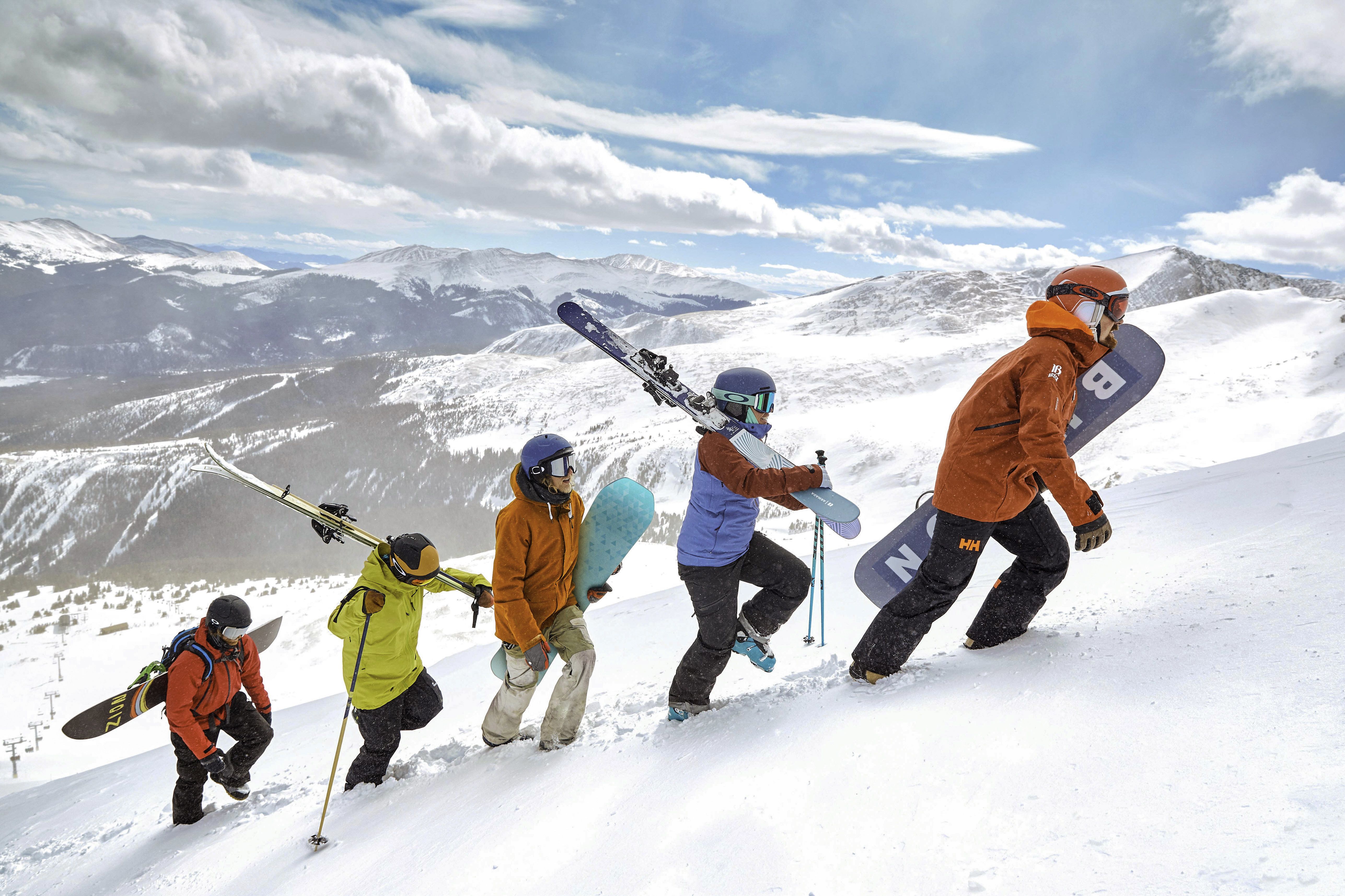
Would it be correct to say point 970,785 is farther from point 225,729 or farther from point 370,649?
point 225,729

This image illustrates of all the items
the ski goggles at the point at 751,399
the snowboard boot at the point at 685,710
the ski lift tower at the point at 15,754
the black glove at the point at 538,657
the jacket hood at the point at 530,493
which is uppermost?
the ski goggles at the point at 751,399

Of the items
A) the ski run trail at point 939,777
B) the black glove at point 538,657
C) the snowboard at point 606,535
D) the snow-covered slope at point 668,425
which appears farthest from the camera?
the snow-covered slope at point 668,425

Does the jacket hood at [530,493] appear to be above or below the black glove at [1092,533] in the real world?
above

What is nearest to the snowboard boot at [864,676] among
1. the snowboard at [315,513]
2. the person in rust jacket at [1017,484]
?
the person in rust jacket at [1017,484]

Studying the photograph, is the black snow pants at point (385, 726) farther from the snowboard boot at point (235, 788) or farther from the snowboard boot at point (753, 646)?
the snowboard boot at point (753, 646)

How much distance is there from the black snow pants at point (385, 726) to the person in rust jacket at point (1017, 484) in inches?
129

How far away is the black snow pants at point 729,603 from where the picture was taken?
3.99m

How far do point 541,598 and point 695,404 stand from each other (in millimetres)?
1735

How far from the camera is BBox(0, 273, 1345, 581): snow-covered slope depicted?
23.9 m

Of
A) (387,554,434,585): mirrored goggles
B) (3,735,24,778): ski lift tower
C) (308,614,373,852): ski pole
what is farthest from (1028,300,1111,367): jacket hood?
(3,735,24,778): ski lift tower

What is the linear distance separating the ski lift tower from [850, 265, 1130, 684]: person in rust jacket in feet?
51.2

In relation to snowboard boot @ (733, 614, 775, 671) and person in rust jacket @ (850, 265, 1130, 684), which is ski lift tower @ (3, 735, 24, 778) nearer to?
snowboard boot @ (733, 614, 775, 671)

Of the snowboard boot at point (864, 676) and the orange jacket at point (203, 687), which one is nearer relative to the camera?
the snowboard boot at point (864, 676)

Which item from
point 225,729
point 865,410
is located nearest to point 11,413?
point 865,410
